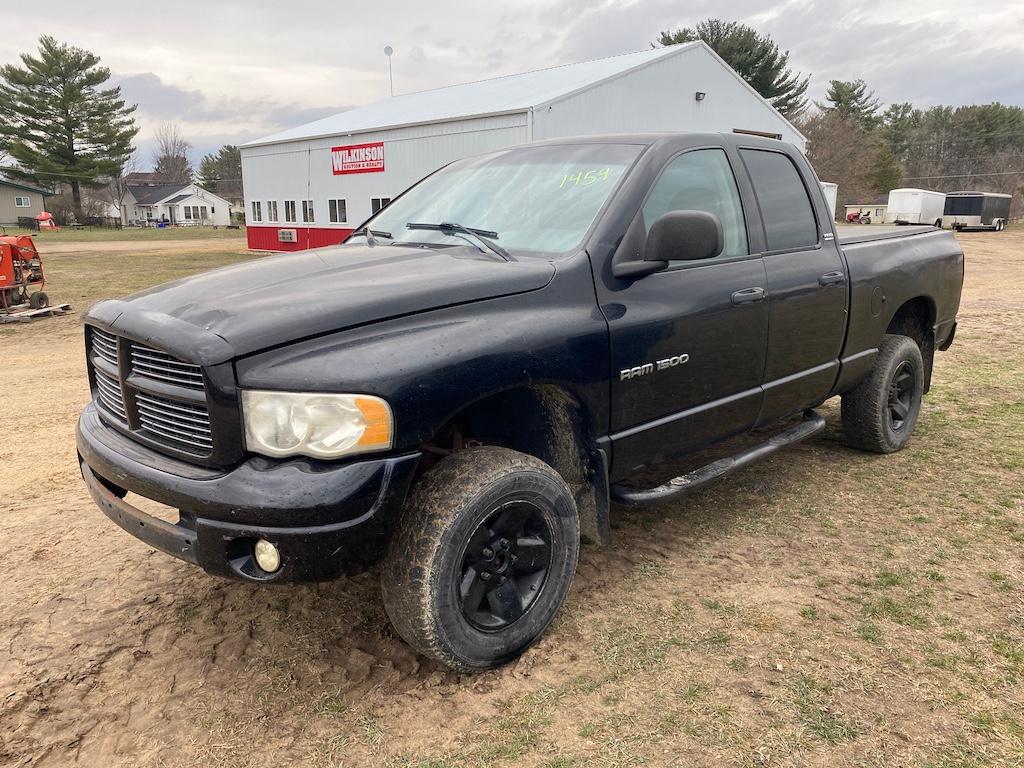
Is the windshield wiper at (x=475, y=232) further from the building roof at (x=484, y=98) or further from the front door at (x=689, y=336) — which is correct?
the building roof at (x=484, y=98)

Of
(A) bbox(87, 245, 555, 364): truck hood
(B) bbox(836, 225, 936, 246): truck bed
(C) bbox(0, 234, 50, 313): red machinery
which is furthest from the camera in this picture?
(C) bbox(0, 234, 50, 313): red machinery

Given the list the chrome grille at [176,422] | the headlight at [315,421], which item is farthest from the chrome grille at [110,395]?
the headlight at [315,421]

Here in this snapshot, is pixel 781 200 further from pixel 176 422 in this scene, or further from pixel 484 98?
pixel 484 98

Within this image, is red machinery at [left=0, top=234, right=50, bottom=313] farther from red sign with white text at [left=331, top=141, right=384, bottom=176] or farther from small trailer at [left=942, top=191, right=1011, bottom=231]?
small trailer at [left=942, top=191, right=1011, bottom=231]

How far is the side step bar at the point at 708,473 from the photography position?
3.18m

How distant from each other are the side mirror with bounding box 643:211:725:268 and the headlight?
1310mm

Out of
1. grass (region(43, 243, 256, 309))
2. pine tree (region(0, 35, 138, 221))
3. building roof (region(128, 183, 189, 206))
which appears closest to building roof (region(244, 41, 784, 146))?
grass (region(43, 243, 256, 309))

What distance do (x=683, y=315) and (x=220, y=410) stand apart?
1.88 meters

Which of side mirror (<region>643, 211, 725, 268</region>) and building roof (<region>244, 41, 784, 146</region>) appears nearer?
side mirror (<region>643, 211, 725, 268</region>)

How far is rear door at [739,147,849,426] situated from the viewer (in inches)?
147

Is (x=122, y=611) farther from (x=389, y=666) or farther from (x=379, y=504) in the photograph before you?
(x=379, y=504)

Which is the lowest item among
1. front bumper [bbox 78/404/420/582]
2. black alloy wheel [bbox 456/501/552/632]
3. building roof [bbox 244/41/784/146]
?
black alloy wheel [bbox 456/501/552/632]

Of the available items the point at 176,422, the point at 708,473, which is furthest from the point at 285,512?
the point at 708,473

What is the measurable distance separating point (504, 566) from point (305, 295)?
3.85 ft
